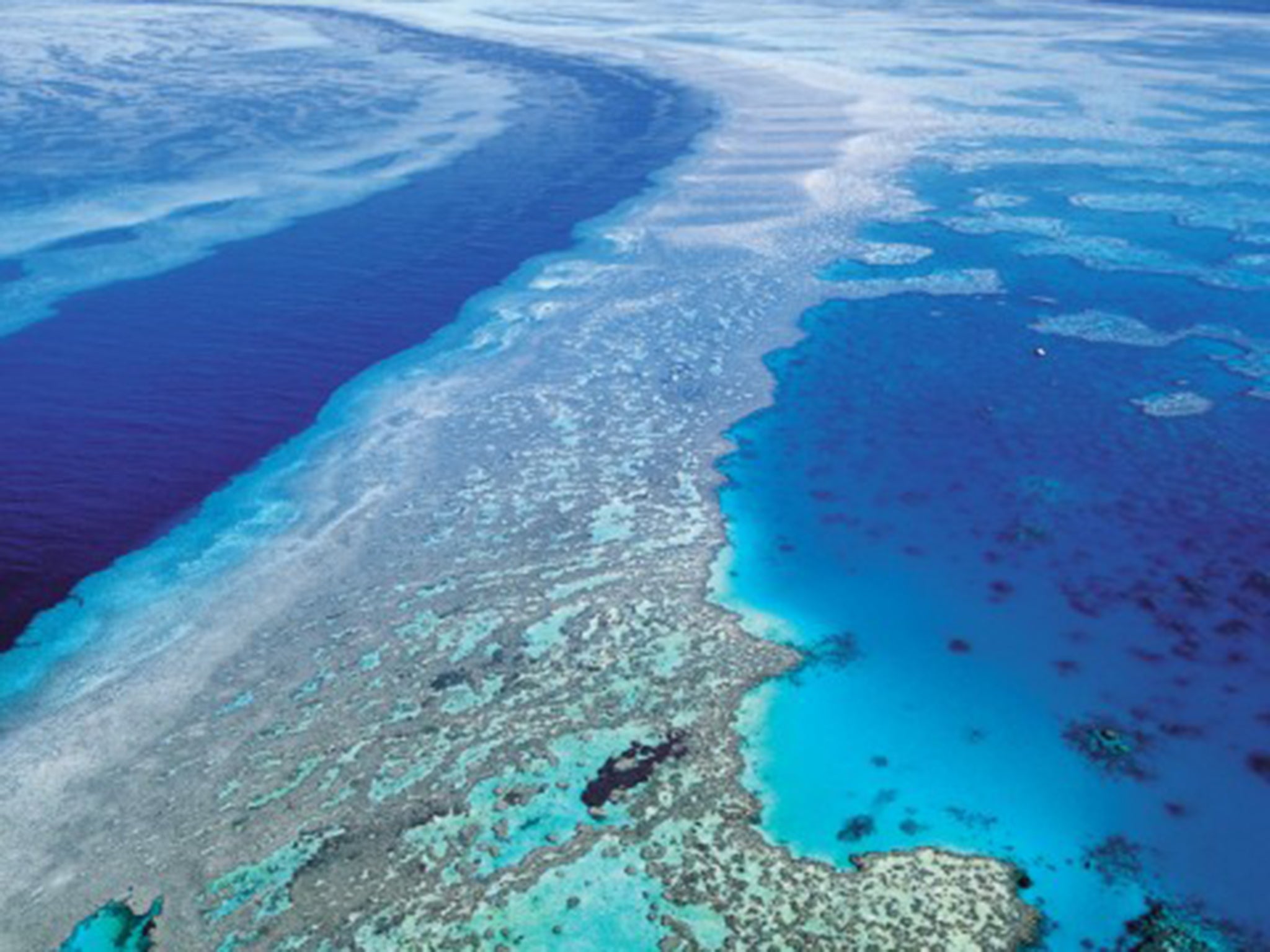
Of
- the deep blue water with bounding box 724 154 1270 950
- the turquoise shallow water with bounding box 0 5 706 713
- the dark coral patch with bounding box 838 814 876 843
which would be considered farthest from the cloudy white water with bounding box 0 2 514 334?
the dark coral patch with bounding box 838 814 876 843

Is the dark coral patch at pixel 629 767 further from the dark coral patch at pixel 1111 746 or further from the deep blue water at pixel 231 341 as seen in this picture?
the deep blue water at pixel 231 341

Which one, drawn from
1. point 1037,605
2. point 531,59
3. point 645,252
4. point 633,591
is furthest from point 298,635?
point 531,59

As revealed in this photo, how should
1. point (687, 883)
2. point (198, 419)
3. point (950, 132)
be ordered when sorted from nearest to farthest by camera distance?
1. point (687, 883)
2. point (198, 419)
3. point (950, 132)

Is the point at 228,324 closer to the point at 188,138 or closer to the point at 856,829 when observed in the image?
the point at 188,138

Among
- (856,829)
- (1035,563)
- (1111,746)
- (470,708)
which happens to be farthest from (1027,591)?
(470,708)

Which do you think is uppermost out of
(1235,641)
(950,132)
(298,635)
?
(950,132)

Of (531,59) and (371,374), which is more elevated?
(531,59)

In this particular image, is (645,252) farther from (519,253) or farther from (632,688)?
(632,688)
